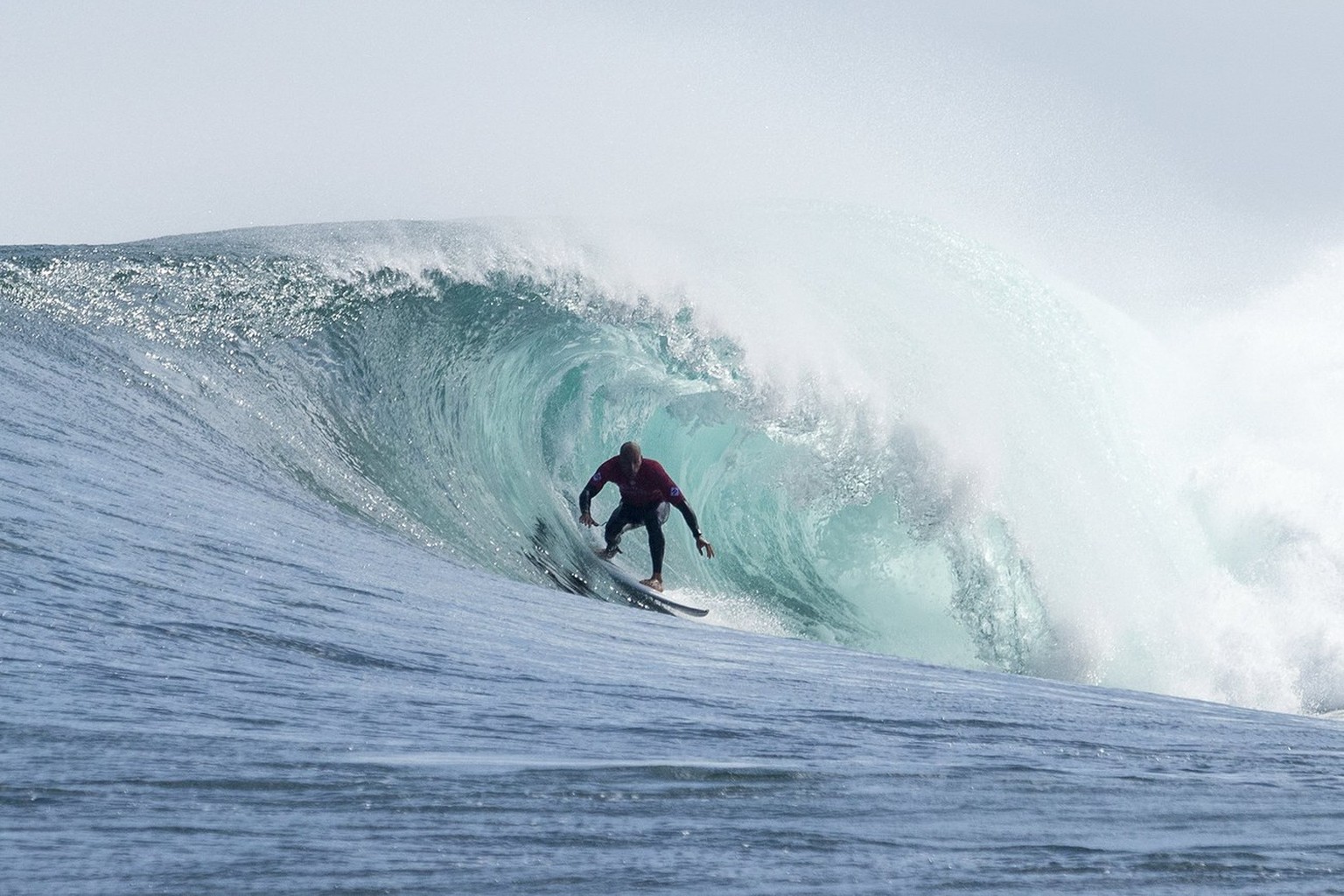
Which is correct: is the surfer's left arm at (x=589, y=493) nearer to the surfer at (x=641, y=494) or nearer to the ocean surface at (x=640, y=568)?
the surfer at (x=641, y=494)

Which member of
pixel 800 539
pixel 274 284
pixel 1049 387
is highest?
pixel 1049 387

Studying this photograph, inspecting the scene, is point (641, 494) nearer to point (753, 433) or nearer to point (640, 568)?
point (640, 568)

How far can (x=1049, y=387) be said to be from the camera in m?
13.2

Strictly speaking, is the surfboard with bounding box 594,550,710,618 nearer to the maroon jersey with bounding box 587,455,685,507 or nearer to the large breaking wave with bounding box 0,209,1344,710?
the large breaking wave with bounding box 0,209,1344,710

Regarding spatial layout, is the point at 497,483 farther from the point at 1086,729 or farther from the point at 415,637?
the point at 1086,729

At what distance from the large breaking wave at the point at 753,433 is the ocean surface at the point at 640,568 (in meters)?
0.05

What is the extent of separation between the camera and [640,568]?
30.6 feet

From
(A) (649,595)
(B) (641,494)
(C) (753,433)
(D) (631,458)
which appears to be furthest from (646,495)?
(C) (753,433)

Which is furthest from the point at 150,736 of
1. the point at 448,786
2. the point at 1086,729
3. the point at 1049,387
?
the point at 1049,387

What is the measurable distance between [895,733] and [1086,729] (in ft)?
1.24

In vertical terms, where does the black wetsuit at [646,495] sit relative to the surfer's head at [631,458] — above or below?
below

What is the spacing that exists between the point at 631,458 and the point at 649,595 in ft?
3.37

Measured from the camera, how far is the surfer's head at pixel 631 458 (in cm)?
764

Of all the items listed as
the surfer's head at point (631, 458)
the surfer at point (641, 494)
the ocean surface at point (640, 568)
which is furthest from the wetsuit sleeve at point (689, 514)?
the ocean surface at point (640, 568)
